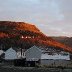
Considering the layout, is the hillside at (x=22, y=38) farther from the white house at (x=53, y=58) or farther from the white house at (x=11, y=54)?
the white house at (x=53, y=58)

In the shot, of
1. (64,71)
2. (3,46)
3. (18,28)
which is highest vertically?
(18,28)

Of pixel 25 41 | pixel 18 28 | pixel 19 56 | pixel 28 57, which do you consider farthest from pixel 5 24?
pixel 28 57

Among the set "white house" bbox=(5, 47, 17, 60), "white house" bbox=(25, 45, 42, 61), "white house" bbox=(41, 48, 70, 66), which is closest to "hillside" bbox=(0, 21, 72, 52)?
"white house" bbox=(5, 47, 17, 60)

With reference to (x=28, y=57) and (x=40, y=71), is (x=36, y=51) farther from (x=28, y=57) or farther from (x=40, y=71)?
(x=40, y=71)

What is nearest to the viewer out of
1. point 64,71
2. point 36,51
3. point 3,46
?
point 64,71

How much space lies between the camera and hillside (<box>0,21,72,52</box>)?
143238mm

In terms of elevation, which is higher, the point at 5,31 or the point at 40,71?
the point at 5,31

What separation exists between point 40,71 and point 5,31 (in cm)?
11689

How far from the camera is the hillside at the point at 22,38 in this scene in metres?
143

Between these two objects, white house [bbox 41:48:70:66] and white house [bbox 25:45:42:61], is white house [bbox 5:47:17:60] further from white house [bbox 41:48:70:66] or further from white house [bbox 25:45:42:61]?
white house [bbox 41:48:70:66]

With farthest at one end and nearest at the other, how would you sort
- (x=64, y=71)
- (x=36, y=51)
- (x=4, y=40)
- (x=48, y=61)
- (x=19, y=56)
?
(x=4, y=40), (x=19, y=56), (x=36, y=51), (x=48, y=61), (x=64, y=71)

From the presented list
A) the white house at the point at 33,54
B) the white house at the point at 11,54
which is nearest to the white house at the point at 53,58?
the white house at the point at 33,54

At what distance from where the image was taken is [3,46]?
13512 cm

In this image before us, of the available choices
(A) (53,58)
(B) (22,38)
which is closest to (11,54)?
(A) (53,58)
